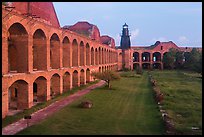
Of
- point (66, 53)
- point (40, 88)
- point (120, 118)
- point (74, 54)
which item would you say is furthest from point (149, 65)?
point (120, 118)

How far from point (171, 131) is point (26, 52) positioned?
37.9 feet

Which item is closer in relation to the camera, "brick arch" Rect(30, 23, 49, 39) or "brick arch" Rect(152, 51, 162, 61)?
"brick arch" Rect(30, 23, 49, 39)

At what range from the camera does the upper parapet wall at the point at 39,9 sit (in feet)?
92.9

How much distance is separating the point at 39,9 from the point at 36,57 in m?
12.7

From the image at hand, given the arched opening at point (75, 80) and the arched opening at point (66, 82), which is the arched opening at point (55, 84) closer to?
the arched opening at point (66, 82)

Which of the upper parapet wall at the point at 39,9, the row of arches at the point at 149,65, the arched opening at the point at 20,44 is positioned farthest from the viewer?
the row of arches at the point at 149,65

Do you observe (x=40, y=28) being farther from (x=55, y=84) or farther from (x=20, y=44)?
(x=55, y=84)

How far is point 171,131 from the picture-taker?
1256cm

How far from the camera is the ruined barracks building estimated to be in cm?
1745

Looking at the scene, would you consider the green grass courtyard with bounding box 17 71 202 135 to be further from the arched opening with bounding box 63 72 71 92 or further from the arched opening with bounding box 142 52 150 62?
the arched opening with bounding box 142 52 150 62

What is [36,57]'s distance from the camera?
22938 mm

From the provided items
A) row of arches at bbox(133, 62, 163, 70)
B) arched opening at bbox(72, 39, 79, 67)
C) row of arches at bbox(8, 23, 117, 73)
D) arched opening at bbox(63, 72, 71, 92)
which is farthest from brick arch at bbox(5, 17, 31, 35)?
row of arches at bbox(133, 62, 163, 70)

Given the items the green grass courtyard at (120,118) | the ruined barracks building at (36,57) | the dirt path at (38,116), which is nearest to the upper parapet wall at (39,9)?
the ruined barracks building at (36,57)

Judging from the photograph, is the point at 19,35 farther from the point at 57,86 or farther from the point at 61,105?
the point at 57,86
